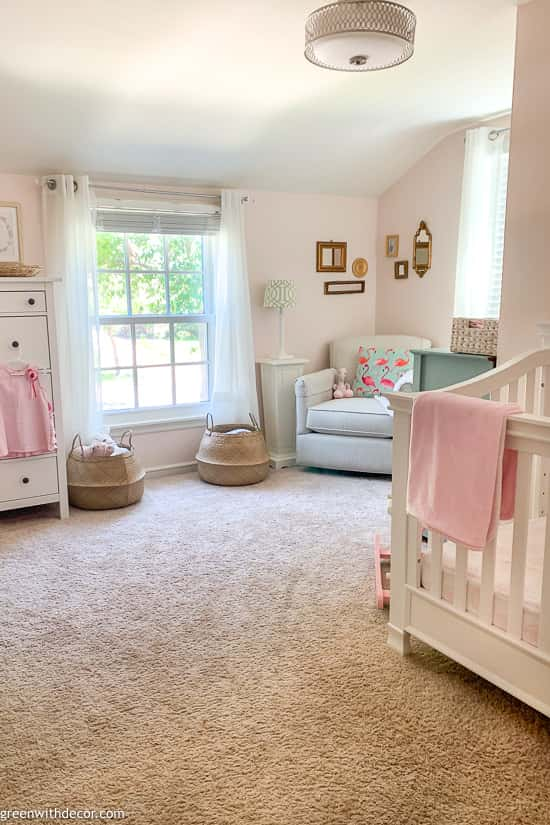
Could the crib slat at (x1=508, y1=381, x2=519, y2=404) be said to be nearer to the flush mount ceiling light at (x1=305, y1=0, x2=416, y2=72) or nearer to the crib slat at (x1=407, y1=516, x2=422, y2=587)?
the crib slat at (x1=407, y1=516, x2=422, y2=587)

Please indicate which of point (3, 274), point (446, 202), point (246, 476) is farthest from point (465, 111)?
point (3, 274)

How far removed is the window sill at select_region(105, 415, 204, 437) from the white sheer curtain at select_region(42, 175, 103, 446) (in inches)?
10.9

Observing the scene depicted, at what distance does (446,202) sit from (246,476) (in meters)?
2.25

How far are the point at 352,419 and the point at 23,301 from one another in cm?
203

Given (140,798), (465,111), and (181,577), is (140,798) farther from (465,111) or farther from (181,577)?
(465,111)

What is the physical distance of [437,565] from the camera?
202cm

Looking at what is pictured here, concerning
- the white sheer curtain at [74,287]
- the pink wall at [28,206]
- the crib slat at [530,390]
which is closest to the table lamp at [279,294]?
the white sheer curtain at [74,287]

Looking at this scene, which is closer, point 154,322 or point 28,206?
point 28,206

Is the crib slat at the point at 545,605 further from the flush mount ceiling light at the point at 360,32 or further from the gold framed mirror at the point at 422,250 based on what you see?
the gold framed mirror at the point at 422,250

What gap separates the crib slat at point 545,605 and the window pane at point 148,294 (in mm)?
3204

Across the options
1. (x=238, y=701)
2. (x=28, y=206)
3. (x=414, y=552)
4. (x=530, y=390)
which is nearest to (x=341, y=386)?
(x=28, y=206)

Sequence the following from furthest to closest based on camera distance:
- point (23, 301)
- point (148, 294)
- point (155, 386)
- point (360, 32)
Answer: point (155, 386), point (148, 294), point (23, 301), point (360, 32)

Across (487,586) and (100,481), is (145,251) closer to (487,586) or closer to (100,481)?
(100,481)

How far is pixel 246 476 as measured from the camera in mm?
4145
